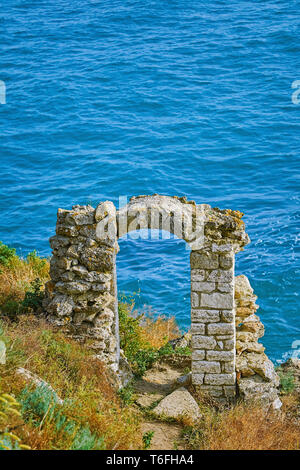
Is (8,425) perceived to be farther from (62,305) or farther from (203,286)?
(203,286)

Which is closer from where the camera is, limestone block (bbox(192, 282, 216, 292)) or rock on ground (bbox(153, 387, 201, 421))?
rock on ground (bbox(153, 387, 201, 421))

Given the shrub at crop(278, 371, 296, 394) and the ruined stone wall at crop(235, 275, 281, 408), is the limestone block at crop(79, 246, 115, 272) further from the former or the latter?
the shrub at crop(278, 371, 296, 394)

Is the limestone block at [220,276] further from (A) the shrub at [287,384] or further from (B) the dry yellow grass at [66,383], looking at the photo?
(A) the shrub at [287,384]

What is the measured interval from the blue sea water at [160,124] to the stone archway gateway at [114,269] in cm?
618

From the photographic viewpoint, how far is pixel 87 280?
37.0 feet

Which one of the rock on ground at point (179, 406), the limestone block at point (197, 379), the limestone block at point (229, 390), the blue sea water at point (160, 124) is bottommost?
the rock on ground at point (179, 406)

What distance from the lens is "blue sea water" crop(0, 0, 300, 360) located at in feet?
69.6

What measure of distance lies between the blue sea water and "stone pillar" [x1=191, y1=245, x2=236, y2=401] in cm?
599

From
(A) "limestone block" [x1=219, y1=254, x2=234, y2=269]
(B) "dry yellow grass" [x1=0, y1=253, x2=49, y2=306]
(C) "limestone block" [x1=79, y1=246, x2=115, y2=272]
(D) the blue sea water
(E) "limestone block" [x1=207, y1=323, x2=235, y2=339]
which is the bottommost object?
(E) "limestone block" [x1=207, y1=323, x2=235, y2=339]

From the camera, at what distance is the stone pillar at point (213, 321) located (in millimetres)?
10750

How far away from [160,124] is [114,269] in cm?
1860

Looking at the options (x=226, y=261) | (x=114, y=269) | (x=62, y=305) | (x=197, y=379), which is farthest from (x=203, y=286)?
(x=62, y=305)

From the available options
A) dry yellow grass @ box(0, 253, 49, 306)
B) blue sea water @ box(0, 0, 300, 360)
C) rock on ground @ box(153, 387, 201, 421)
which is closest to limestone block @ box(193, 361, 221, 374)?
rock on ground @ box(153, 387, 201, 421)

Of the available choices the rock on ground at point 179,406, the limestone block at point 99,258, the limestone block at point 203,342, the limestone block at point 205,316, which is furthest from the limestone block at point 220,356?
the limestone block at point 99,258
